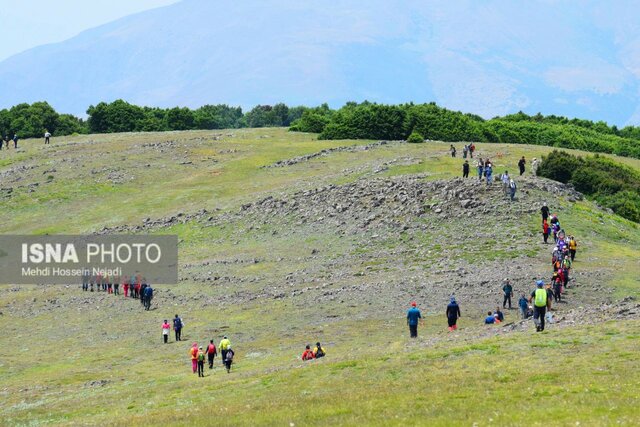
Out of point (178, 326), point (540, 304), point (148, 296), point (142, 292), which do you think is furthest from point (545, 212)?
point (540, 304)

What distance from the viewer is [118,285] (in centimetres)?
7281

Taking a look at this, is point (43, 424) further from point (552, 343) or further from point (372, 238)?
point (372, 238)

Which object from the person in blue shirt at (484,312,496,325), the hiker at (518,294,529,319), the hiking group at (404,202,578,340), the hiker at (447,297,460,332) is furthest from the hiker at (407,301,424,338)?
the hiker at (518,294,529,319)

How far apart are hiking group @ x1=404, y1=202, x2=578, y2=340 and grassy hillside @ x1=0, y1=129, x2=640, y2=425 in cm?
86

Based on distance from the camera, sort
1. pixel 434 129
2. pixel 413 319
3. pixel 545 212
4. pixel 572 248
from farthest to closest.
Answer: pixel 434 129 → pixel 545 212 → pixel 572 248 → pixel 413 319

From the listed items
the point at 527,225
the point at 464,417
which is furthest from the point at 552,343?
the point at 527,225

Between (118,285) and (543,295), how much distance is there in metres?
38.2

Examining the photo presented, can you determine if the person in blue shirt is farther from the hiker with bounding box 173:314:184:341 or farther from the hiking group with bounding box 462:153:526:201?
the hiking group with bounding box 462:153:526:201

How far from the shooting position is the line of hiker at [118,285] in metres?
69.4

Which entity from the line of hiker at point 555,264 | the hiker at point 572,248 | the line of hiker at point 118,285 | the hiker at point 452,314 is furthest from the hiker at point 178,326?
the hiker at point 572,248

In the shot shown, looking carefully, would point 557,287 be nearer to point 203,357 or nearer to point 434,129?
point 203,357

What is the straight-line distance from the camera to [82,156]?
13112cm

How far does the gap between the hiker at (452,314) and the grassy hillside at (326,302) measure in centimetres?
178

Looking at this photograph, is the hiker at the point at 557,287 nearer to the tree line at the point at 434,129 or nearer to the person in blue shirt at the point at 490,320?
the person in blue shirt at the point at 490,320
